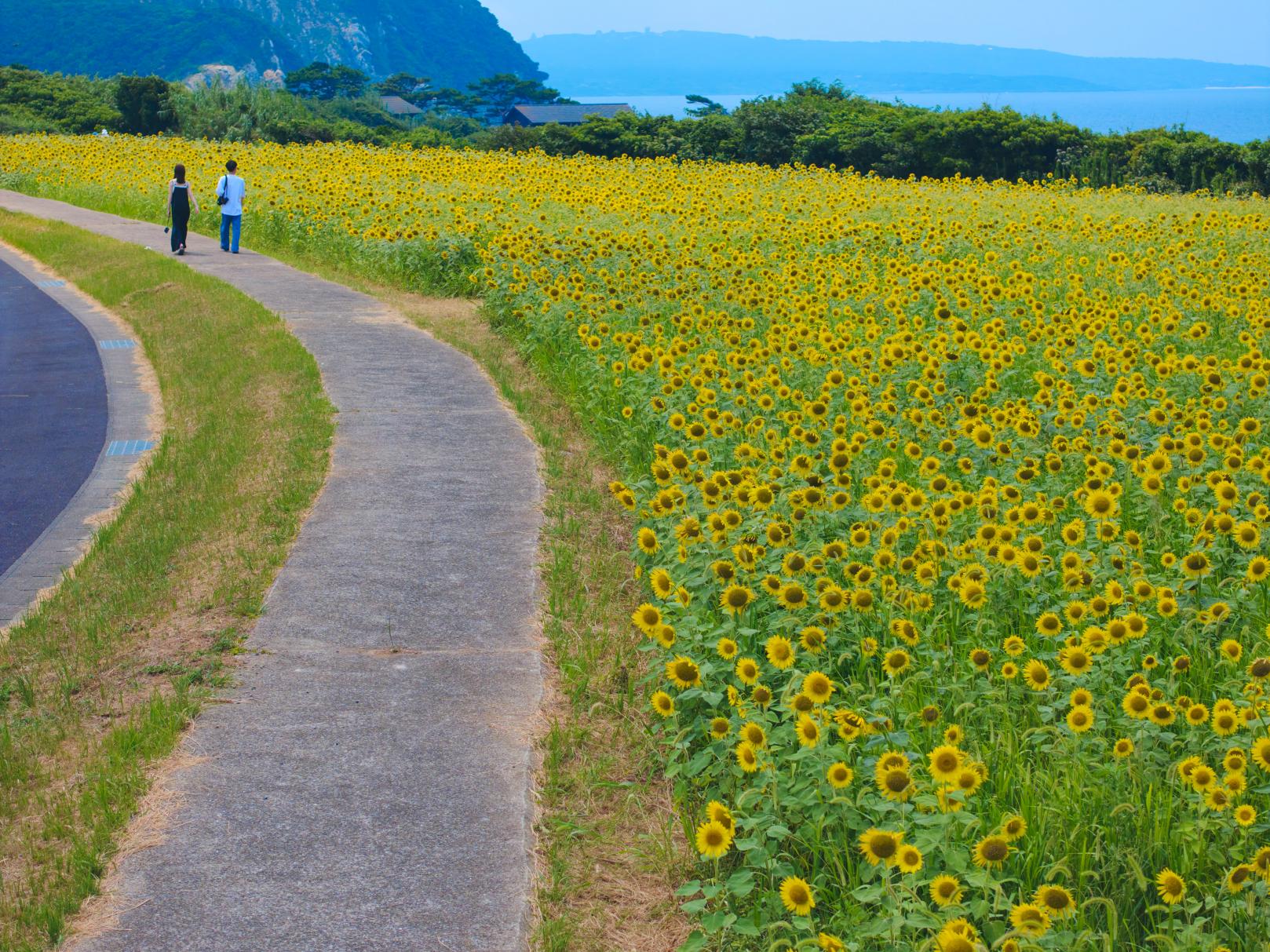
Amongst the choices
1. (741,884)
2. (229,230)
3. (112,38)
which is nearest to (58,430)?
(741,884)

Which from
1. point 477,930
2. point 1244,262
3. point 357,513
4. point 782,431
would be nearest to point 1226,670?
point 477,930

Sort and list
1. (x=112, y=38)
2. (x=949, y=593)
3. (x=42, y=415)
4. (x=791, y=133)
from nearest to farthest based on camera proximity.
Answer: (x=949, y=593), (x=42, y=415), (x=791, y=133), (x=112, y=38)

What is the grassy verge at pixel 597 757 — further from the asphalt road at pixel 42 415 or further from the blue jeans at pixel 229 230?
the blue jeans at pixel 229 230

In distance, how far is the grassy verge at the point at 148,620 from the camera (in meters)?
4.05

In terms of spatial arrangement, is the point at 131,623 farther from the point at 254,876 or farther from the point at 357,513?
the point at 254,876

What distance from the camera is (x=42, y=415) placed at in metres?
10.8

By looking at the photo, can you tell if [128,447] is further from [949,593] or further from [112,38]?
[112,38]

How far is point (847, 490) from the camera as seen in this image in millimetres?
5699

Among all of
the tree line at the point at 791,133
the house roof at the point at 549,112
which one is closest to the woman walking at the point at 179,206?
the tree line at the point at 791,133

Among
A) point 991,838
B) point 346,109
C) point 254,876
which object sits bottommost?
point 254,876

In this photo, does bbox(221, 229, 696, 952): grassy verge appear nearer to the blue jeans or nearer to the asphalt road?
the asphalt road

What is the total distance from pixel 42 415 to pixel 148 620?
5.75 meters

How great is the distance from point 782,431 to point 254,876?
4.26 metres

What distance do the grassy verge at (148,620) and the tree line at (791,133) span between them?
20638 mm
